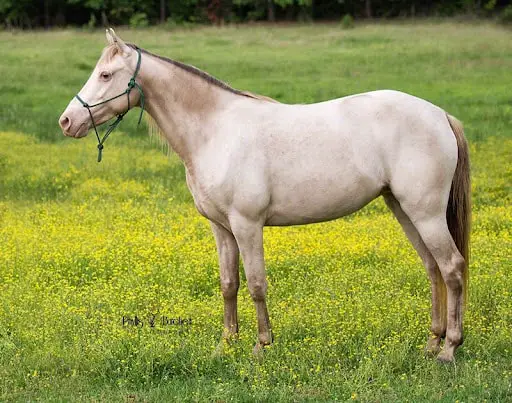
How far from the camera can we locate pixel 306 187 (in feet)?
22.4

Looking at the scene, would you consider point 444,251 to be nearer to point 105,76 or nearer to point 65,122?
point 105,76

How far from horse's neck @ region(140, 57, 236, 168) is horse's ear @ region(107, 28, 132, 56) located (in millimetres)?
160

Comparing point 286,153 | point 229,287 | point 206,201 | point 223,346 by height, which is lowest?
point 223,346

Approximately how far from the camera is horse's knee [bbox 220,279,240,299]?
7129 millimetres

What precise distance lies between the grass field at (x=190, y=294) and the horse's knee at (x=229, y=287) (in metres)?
0.39

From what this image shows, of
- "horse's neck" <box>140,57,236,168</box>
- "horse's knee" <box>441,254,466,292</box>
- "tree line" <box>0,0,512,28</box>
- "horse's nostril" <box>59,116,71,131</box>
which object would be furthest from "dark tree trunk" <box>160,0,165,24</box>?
"horse's knee" <box>441,254,466,292</box>

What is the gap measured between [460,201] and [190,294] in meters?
2.83

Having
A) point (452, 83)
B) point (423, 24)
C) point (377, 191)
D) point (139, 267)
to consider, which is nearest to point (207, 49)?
point (452, 83)

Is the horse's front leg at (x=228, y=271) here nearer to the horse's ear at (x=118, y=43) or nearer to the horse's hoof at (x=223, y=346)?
the horse's hoof at (x=223, y=346)

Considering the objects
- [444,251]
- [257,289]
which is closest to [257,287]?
[257,289]

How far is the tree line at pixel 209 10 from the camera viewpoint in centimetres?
5512

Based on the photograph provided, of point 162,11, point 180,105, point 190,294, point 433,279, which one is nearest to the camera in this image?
point 180,105

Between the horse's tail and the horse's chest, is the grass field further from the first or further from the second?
the horse's chest

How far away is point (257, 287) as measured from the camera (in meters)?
6.85
